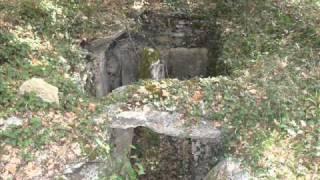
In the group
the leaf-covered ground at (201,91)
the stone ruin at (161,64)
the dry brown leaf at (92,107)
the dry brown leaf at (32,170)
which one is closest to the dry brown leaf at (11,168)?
the leaf-covered ground at (201,91)

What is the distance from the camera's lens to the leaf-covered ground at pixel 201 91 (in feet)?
22.2

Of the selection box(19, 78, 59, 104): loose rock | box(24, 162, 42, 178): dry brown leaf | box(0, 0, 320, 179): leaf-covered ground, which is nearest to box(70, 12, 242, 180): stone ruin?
box(0, 0, 320, 179): leaf-covered ground

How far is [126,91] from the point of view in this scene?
320 inches

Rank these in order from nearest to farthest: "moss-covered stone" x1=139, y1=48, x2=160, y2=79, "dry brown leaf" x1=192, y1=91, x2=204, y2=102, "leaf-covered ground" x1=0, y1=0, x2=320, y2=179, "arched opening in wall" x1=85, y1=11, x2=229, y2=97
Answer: "leaf-covered ground" x1=0, y1=0, x2=320, y2=179
"dry brown leaf" x1=192, y1=91, x2=204, y2=102
"moss-covered stone" x1=139, y1=48, x2=160, y2=79
"arched opening in wall" x1=85, y1=11, x2=229, y2=97

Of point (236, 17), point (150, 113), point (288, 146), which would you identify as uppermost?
point (236, 17)

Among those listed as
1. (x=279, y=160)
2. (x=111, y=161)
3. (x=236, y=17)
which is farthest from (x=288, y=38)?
(x=111, y=161)

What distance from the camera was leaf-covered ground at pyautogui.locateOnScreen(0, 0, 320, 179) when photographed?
22.2 feet

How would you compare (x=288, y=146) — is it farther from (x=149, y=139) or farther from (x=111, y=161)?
(x=149, y=139)

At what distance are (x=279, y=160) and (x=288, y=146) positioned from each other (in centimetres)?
35

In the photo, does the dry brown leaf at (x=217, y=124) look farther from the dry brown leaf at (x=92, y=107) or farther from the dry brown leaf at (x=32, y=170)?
the dry brown leaf at (x=32, y=170)

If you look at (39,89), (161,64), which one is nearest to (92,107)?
(39,89)

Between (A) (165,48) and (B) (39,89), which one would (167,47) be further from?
(B) (39,89)

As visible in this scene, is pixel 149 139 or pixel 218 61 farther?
pixel 149 139

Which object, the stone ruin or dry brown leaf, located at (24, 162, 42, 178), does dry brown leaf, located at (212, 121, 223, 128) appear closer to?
the stone ruin
